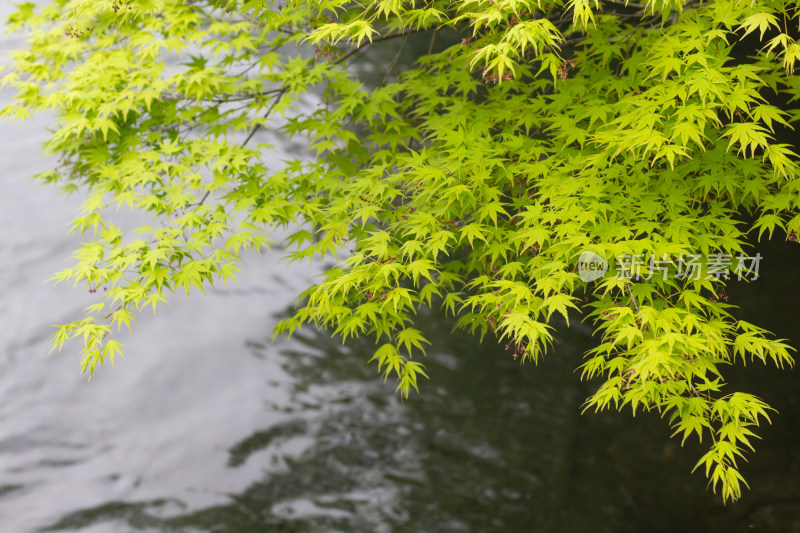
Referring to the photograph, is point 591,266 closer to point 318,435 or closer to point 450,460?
point 450,460

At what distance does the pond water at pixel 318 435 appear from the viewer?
5.82m

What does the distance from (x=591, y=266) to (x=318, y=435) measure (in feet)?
17.8

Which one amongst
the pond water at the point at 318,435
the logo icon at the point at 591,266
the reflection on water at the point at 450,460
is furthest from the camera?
the reflection on water at the point at 450,460

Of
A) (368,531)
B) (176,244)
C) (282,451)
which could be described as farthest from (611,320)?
(282,451)

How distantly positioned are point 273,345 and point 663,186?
20.6 feet

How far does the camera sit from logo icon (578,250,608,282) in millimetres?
2723

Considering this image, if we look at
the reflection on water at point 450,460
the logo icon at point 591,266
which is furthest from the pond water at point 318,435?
the logo icon at point 591,266

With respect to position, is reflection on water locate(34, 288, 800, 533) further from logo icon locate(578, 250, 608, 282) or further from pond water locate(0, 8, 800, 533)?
logo icon locate(578, 250, 608, 282)

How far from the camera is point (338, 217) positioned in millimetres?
3463

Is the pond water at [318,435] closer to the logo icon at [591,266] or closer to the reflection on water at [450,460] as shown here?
the reflection on water at [450,460]

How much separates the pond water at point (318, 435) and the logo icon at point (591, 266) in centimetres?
345

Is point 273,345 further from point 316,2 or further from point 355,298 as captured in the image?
point 316,2

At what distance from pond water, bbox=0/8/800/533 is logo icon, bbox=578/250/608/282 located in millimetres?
3445

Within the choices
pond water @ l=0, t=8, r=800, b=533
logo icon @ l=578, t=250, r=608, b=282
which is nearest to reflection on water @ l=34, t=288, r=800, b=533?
pond water @ l=0, t=8, r=800, b=533
